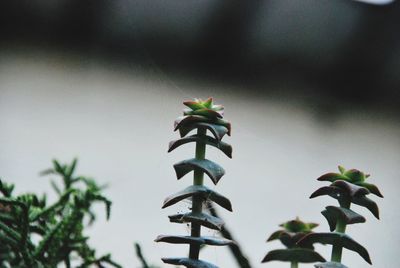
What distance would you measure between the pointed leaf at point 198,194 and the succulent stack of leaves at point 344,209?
0.05 meters

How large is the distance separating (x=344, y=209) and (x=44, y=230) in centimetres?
29

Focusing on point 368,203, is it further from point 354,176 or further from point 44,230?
point 44,230

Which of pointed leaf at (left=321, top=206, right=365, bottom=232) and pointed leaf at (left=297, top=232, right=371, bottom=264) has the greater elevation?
pointed leaf at (left=321, top=206, right=365, bottom=232)

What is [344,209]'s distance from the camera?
0.99ft

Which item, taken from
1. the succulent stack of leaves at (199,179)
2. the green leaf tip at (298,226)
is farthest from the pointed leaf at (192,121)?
the green leaf tip at (298,226)

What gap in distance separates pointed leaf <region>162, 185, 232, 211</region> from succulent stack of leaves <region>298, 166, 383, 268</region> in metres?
0.05

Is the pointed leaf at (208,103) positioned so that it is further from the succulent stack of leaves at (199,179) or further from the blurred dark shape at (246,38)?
the blurred dark shape at (246,38)

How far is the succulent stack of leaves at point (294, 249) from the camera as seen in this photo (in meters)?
0.35

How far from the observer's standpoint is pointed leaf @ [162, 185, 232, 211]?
30cm

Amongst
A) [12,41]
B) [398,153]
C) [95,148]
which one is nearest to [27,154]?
[95,148]

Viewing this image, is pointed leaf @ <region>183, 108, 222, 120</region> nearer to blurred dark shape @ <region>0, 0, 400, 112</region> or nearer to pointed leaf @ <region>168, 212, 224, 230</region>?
pointed leaf @ <region>168, 212, 224, 230</region>

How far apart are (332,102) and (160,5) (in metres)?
0.57

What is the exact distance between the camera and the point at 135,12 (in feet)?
4.47

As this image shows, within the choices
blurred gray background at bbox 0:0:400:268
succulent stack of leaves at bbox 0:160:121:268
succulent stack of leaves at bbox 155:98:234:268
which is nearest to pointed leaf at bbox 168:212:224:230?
succulent stack of leaves at bbox 155:98:234:268
